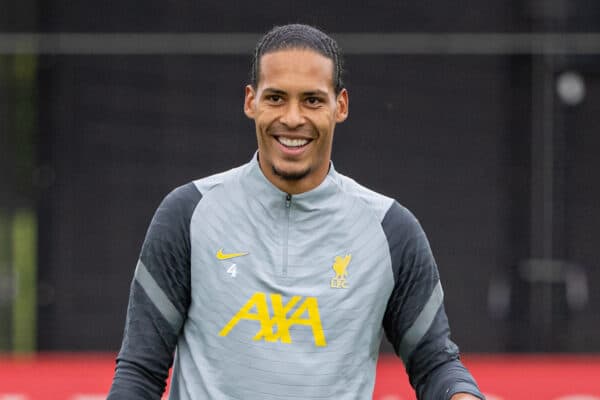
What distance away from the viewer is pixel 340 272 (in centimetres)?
313

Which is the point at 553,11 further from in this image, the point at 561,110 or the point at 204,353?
the point at 204,353

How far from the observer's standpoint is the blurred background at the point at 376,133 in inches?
355

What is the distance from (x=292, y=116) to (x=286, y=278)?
38 cm

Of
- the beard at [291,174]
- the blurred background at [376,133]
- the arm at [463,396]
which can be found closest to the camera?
the arm at [463,396]

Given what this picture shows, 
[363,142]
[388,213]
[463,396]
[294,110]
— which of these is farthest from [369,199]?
[363,142]

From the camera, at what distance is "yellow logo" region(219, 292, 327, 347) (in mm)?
3066

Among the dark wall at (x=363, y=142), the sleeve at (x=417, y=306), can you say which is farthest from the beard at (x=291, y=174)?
the dark wall at (x=363, y=142)

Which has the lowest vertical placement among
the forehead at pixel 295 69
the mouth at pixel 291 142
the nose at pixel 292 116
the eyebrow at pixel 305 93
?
the mouth at pixel 291 142

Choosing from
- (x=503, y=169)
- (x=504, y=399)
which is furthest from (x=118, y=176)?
(x=504, y=399)

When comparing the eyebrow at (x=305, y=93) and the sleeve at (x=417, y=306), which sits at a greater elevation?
the eyebrow at (x=305, y=93)

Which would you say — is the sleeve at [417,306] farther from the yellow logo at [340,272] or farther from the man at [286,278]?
the yellow logo at [340,272]

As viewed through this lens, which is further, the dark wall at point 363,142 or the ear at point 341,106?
the dark wall at point 363,142

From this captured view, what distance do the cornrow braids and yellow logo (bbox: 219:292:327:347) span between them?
511 millimetres

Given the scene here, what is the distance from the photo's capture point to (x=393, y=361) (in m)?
8.73
